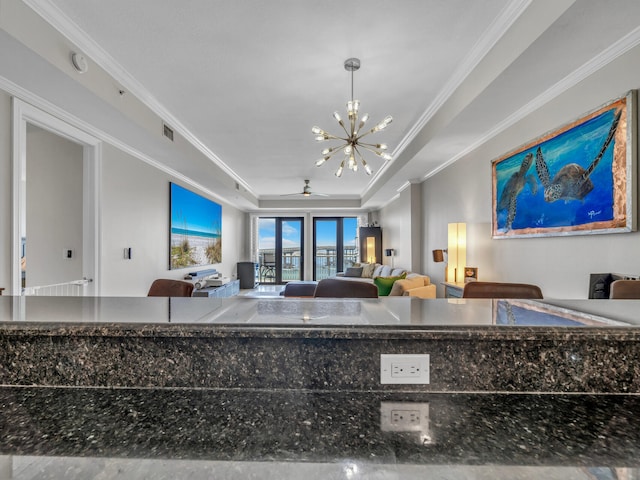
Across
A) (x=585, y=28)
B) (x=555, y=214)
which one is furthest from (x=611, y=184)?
(x=585, y=28)

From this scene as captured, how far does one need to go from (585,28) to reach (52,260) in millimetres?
4860

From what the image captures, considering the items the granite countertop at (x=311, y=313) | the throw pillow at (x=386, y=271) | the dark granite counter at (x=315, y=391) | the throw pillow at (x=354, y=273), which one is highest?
the granite countertop at (x=311, y=313)

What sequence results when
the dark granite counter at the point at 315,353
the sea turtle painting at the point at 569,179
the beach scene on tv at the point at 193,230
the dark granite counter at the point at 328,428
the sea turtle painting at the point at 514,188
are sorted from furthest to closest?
the beach scene on tv at the point at 193,230 < the sea turtle painting at the point at 514,188 < the sea turtle painting at the point at 569,179 < the dark granite counter at the point at 315,353 < the dark granite counter at the point at 328,428

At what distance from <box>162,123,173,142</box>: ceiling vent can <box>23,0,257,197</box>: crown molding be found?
5 cm

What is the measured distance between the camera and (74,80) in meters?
2.30

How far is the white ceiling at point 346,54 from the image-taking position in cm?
199

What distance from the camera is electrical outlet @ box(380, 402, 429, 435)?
2.23 ft

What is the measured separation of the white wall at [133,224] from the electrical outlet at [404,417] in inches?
149

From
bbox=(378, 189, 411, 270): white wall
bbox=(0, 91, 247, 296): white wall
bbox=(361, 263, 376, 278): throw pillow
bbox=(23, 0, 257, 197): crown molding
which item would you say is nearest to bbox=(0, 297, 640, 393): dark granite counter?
bbox=(23, 0, 257, 197): crown molding

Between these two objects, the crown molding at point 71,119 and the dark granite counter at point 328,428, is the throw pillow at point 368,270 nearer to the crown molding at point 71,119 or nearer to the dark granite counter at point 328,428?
the crown molding at point 71,119

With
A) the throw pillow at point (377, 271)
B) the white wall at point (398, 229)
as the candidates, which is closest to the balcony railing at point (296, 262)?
the white wall at point (398, 229)

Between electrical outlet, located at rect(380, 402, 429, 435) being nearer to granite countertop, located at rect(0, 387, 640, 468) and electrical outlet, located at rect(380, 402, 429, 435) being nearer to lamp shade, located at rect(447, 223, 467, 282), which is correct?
granite countertop, located at rect(0, 387, 640, 468)

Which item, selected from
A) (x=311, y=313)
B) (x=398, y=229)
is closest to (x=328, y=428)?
(x=311, y=313)

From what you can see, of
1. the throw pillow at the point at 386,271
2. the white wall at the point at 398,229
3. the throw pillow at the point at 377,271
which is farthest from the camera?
the throw pillow at the point at 377,271
